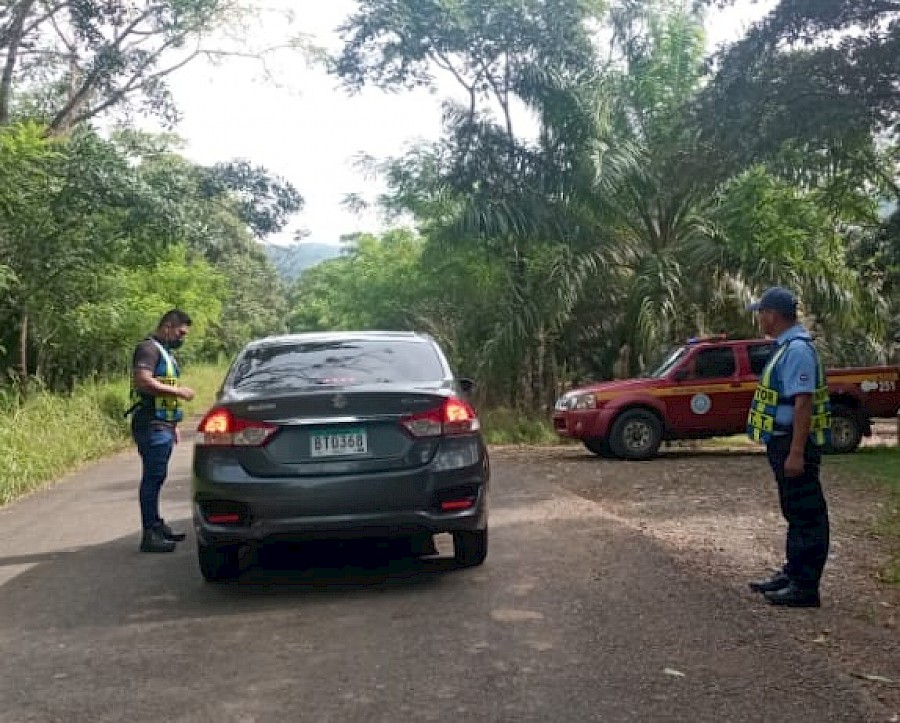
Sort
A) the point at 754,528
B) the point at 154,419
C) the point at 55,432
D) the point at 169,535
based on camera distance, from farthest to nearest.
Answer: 1. the point at 55,432
2. the point at 754,528
3. the point at 169,535
4. the point at 154,419

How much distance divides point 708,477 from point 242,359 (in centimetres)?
660

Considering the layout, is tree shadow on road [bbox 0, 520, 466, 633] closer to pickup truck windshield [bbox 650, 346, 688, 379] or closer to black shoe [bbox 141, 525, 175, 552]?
black shoe [bbox 141, 525, 175, 552]

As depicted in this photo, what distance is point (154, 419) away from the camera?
7.48m

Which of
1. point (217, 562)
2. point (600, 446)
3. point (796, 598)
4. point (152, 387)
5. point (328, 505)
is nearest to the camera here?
point (796, 598)

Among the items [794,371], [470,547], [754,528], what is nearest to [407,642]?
[470,547]

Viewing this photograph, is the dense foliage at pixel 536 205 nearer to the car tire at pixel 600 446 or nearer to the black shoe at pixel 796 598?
the car tire at pixel 600 446

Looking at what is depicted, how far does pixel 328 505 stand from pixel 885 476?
782 centimetres

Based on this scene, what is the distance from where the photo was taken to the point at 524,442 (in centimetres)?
1773

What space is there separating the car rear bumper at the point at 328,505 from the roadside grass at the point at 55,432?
5.70 metres

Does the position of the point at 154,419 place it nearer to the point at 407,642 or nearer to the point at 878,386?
the point at 407,642

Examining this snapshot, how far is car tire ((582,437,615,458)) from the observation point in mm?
13711

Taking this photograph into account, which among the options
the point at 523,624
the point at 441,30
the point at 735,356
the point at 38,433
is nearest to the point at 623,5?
the point at 441,30

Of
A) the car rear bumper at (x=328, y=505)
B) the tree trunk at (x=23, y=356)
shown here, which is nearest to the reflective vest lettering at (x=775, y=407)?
the car rear bumper at (x=328, y=505)

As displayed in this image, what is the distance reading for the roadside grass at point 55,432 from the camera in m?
11.5
